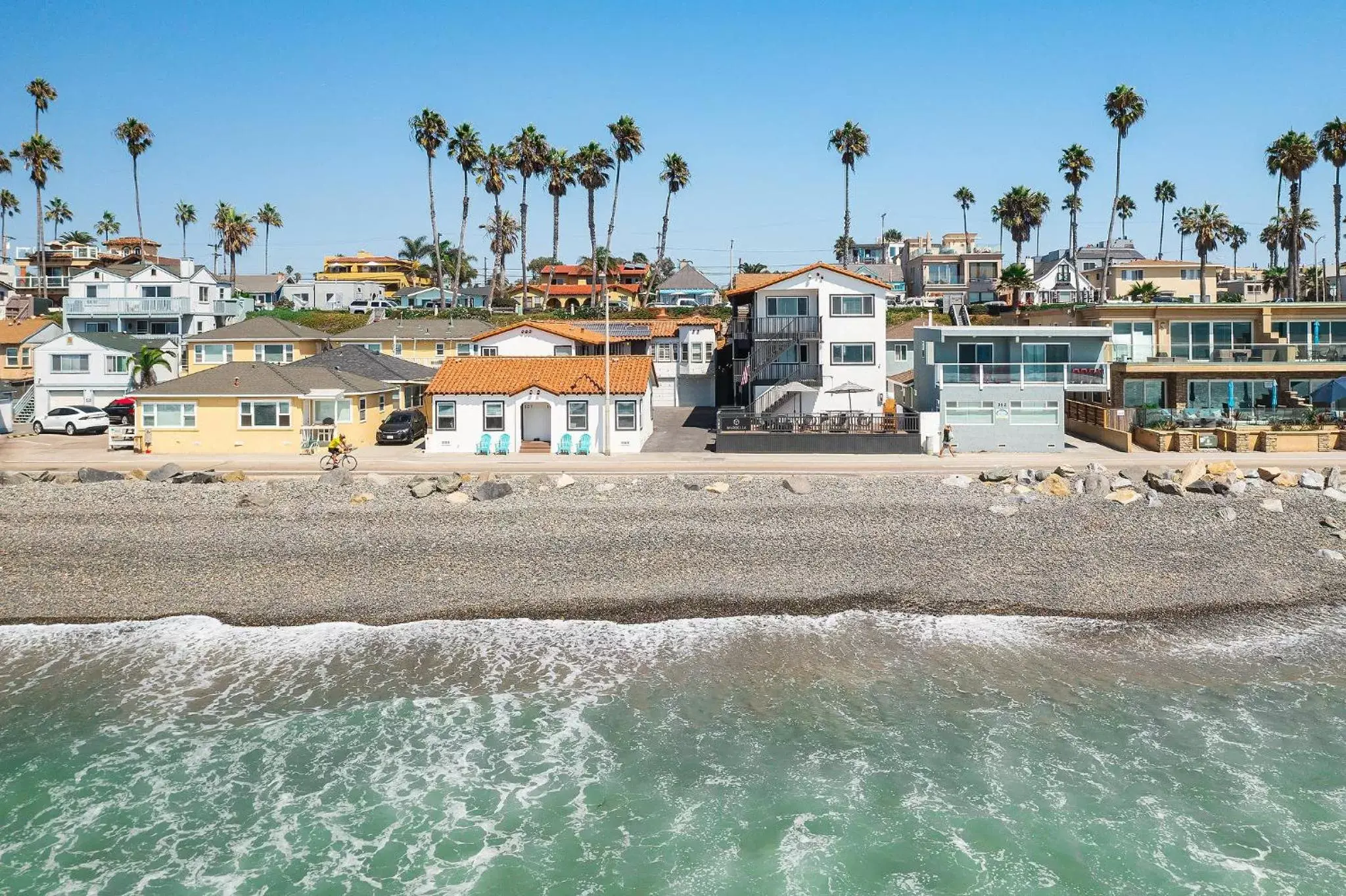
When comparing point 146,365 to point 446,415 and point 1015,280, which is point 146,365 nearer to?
point 446,415

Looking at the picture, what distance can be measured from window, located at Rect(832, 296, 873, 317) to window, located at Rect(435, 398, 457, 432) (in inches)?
701

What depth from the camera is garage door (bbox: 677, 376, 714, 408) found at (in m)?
59.4

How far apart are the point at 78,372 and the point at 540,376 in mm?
30870

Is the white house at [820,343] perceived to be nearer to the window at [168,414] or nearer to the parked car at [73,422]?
the window at [168,414]

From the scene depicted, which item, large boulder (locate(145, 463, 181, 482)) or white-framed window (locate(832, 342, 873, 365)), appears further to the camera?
white-framed window (locate(832, 342, 873, 365))

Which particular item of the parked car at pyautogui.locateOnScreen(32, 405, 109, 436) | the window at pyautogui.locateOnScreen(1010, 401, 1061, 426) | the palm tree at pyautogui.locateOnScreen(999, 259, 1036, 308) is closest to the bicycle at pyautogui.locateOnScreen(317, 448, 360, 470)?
the parked car at pyautogui.locateOnScreen(32, 405, 109, 436)

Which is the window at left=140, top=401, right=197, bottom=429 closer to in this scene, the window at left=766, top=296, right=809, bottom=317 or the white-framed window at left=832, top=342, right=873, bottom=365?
the window at left=766, top=296, right=809, bottom=317

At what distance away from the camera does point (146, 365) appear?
180 feet

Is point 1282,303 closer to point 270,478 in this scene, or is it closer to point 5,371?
point 270,478

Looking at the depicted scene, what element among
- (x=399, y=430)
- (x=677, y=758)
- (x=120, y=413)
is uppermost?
(x=120, y=413)

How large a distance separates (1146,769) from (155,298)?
68.4 meters

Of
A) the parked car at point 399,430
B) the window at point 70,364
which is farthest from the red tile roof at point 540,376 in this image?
the window at point 70,364

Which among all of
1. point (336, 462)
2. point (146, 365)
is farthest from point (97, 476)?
point (146, 365)

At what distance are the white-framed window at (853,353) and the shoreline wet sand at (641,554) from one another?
46.4 feet
